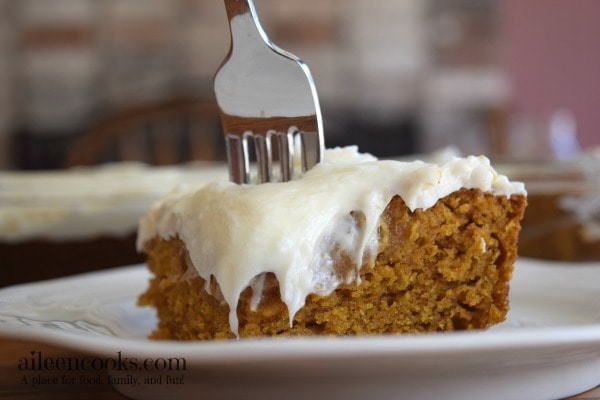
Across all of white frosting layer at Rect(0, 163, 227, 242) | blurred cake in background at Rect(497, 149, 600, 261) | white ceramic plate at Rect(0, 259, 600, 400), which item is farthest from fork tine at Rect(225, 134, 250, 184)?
blurred cake in background at Rect(497, 149, 600, 261)

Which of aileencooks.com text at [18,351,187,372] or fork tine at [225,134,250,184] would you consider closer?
aileencooks.com text at [18,351,187,372]

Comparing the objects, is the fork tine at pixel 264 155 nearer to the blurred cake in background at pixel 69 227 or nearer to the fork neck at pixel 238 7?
the fork neck at pixel 238 7

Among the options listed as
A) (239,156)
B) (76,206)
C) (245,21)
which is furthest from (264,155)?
(76,206)

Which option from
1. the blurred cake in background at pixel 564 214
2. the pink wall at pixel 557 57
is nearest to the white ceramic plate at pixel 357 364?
the blurred cake in background at pixel 564 214

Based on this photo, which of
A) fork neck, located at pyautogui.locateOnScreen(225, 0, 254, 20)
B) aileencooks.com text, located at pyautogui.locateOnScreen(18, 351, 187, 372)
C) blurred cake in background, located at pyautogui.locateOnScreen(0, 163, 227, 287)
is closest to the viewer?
aileencooks.com text, located at pyautogui.locateOnScreen(18, 351, 187, 372)

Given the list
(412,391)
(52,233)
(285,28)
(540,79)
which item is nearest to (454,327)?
(412,391)

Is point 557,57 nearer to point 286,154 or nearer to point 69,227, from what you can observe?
point 69,227

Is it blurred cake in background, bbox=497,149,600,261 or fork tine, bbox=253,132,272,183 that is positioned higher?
fork tine, bbox=253,132,272,183

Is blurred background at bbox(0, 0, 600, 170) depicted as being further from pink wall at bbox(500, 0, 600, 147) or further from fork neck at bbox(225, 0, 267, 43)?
fork neck at bbox(225, 0, 267, 43)
